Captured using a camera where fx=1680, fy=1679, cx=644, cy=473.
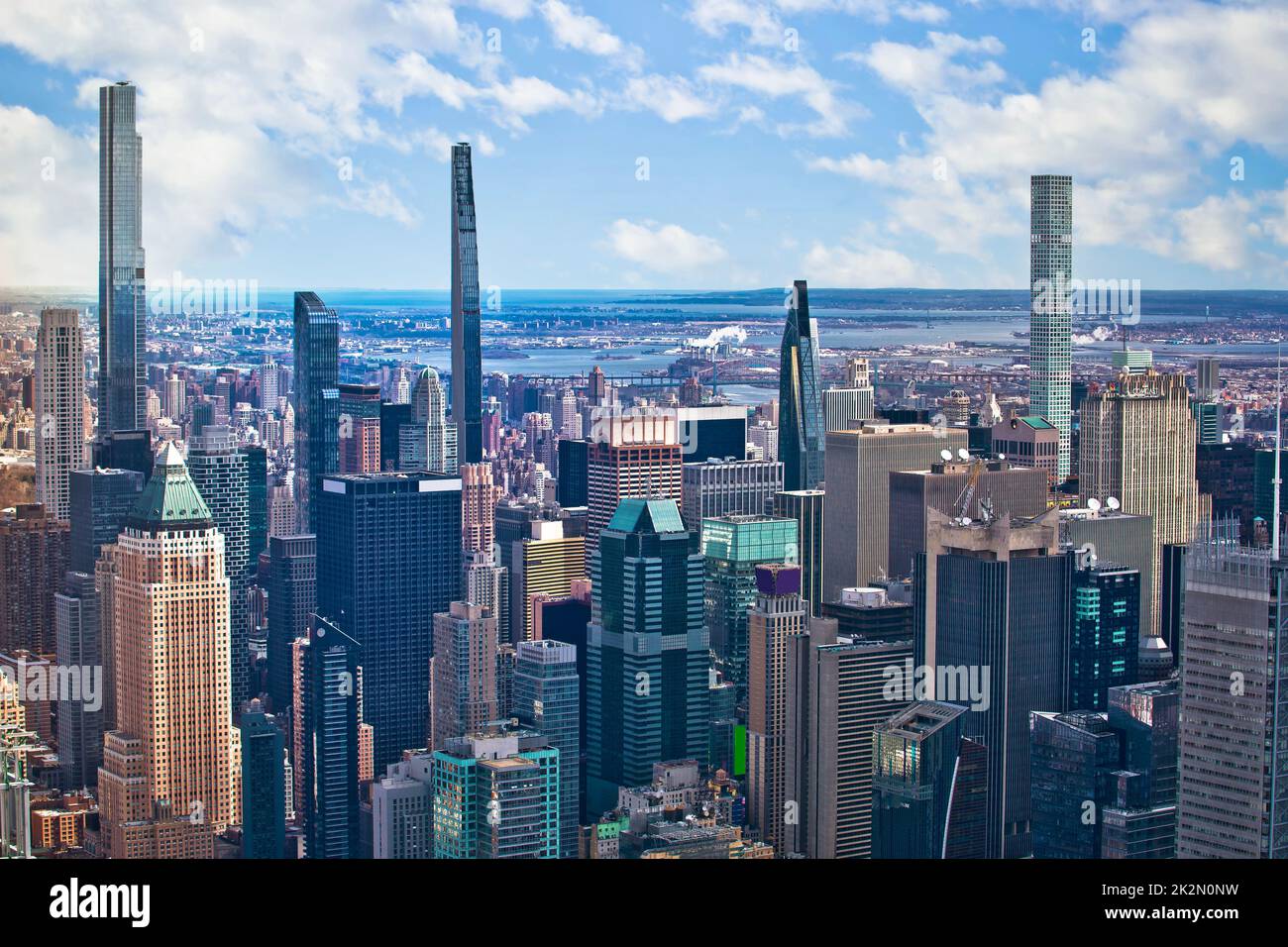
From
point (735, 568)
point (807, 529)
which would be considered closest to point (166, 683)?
point (735, 568)

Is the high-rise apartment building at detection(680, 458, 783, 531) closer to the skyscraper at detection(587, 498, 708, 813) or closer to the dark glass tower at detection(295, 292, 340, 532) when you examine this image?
the skyscraper at detection(587, 498, 708, 813)

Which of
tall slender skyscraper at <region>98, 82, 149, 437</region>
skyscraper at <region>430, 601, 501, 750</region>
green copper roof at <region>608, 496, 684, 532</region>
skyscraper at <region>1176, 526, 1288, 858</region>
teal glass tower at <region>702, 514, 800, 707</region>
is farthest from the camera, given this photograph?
green copper roof at <region>608, 496, 684, 532</region>

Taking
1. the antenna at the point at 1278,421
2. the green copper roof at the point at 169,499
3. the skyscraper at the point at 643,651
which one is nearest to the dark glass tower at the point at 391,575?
the skyscraper at the point at 643,651

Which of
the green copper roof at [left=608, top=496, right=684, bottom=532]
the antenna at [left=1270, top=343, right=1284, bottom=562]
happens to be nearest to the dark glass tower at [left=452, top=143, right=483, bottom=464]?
the green copper roof at [left=608, top=496, right=684, bottom=532]

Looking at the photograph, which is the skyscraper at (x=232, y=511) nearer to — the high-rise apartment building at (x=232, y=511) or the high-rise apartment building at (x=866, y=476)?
the high-rise apartment building at (x=232, y=511)

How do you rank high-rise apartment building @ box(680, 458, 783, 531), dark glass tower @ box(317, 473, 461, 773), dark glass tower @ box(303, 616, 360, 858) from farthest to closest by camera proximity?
high-rise apartment building @ box(680, 458, 783, 531)
dark glass tower @ box(317, 473, 461, 773)
dark glass tower @ box(303, 616, 360, 858)

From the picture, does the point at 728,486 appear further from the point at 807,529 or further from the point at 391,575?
the point at 391,575
